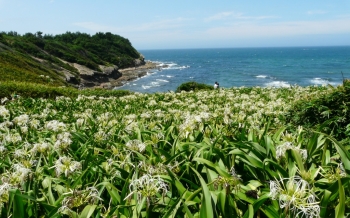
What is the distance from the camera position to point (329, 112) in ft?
13.9

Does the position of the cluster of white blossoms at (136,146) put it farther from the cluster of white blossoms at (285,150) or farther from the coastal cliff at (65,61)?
the coastal cliff at (65,61)

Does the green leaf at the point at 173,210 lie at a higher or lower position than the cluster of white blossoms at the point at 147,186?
lower

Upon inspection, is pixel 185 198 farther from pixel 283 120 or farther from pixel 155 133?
pixel 283 120

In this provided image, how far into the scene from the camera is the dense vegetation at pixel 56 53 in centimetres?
3900

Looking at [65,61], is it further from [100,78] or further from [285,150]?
[285,150]

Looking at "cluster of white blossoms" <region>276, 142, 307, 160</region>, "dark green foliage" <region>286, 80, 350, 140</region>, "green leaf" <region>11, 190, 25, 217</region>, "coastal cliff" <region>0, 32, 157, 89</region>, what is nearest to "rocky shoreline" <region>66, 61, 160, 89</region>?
"coastal cliff" <region>0, 32, 157, 89</region>

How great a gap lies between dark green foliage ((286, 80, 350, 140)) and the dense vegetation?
30.3 metres

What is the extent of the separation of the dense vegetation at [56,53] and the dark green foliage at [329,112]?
99.4ft

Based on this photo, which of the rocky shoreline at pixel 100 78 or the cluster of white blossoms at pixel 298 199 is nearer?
the cluster of white blossoms at pixel 298 199

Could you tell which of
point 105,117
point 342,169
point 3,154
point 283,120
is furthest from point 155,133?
point 283,120

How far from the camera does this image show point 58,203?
1.80 meters

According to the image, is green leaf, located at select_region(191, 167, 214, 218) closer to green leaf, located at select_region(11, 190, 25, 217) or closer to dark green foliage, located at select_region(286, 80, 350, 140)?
green leaf, located at select_region(11, 190, 25, 217)

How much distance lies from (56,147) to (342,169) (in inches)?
90.5


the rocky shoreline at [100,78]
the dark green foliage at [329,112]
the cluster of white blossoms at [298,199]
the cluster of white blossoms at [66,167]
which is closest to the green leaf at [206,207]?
the cluster of white blossoms at [298,199]
